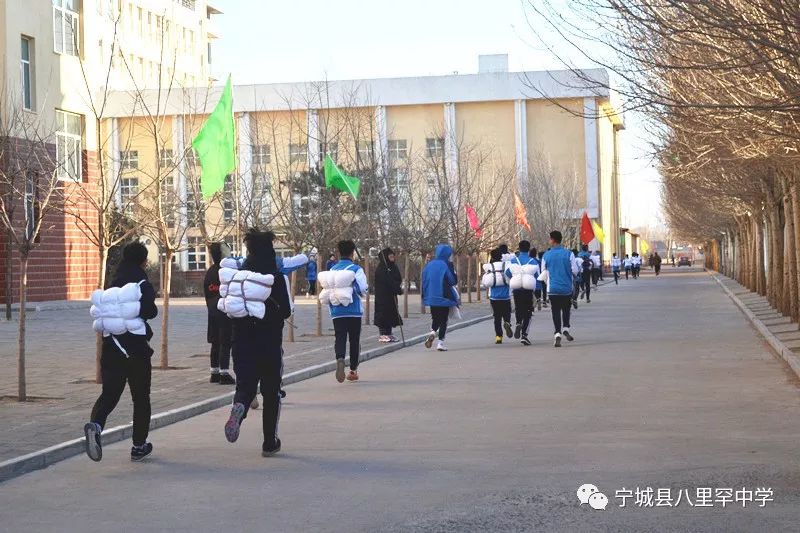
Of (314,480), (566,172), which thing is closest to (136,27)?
(566,172)

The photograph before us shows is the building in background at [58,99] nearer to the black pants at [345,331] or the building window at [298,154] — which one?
the building window at [298,154]

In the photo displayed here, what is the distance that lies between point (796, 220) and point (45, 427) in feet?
62.6

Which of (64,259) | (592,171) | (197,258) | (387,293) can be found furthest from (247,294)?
(592,171)

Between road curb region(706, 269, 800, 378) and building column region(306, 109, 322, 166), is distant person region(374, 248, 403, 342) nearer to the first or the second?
road curb region(706, 269, 800, 378)

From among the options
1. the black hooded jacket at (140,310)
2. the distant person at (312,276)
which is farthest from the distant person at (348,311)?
the distant person at (312,276)

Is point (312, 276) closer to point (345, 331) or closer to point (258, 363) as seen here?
point (345, 331)

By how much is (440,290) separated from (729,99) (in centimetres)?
668

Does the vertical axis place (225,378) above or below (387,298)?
below

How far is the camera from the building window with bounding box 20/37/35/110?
43.7m

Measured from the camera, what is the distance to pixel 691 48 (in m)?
17.5

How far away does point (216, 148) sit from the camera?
1992 centimetres

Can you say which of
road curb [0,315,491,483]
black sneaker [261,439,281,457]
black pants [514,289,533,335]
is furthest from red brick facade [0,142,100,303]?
black sneaker [261,439,281,457]

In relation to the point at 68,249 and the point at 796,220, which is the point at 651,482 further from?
the point at 68,249

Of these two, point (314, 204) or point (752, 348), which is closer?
point (752, 348)
